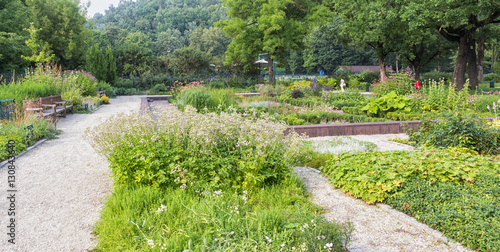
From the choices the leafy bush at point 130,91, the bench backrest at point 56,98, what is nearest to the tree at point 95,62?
the leafy bush at point 130,91

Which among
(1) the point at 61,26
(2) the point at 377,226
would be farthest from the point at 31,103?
(1) the point at 61,26

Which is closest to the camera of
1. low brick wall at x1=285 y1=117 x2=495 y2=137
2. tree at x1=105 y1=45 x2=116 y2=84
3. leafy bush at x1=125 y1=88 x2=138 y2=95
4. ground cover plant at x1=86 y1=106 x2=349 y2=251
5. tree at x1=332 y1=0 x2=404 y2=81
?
ground cover plant at x1=86 y1=106 x2=349 y2=251

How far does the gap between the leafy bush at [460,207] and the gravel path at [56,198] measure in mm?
3209

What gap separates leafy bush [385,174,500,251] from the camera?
109 inches

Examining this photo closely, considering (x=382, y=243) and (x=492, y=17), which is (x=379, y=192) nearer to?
(x=382, y=243)

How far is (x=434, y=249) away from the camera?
109 inches

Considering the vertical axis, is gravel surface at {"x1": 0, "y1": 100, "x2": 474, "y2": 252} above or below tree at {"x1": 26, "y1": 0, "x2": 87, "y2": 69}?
below

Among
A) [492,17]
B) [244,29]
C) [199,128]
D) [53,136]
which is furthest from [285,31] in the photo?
[199,128]

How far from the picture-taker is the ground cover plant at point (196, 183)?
2.73 meters

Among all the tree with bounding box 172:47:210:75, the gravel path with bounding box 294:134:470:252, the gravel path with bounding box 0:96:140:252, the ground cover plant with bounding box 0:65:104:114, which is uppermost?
the tree with bounding box 172:47:210:75

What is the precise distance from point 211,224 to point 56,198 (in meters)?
2.57

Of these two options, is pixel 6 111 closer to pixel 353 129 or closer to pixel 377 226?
pixel 353 129

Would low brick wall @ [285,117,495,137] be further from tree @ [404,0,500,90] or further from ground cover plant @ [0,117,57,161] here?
tree @ [404,0,500,90]

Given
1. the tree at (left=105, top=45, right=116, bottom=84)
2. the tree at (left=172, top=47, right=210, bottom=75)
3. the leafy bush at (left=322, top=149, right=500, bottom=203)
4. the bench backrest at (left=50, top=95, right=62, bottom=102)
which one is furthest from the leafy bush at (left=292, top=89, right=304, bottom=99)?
the tree at (left=172, top=47, right=210, bottom=75)
